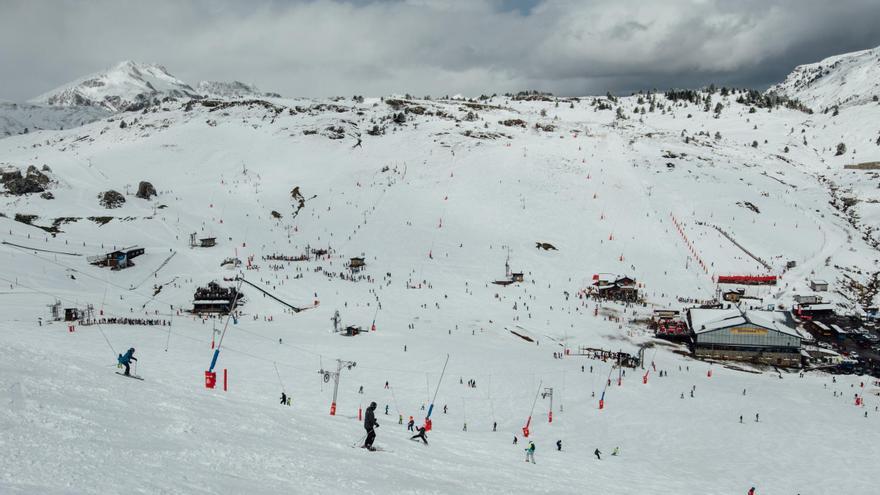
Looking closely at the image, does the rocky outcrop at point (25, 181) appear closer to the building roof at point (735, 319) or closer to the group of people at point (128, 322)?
the group of people at point (128, 322)

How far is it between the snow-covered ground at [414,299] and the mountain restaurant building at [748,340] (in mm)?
2941

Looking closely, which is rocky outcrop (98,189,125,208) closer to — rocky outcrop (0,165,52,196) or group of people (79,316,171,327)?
rocky outcrop (0,165,52,196)

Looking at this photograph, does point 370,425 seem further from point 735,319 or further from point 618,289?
point 618,289

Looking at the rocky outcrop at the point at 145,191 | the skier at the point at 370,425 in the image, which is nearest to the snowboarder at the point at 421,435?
the skier at the point at 370,425

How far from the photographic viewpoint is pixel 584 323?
54562mm

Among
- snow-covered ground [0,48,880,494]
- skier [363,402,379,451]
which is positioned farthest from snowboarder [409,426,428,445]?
skier [363,402,379,451]

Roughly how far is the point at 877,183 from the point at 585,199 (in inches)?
2605

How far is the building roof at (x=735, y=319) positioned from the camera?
5241cm

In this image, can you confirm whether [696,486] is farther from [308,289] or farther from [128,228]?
[128,228]

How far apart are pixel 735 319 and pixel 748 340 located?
8.13 ft

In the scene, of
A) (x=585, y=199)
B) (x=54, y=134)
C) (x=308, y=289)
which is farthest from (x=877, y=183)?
(x=54, y=134)

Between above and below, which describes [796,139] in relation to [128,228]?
above

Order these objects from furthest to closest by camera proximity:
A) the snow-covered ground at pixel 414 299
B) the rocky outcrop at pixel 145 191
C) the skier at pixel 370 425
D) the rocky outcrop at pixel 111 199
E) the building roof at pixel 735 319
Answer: the rocky outcrop at pixel 145 191 → the rocky outcrop at pixel 111 199 → the building roof at pixel 735 319 → the skier at pixel 370 425 → the snow-covered ground at pixel 414 299

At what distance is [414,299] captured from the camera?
57.9 metres
